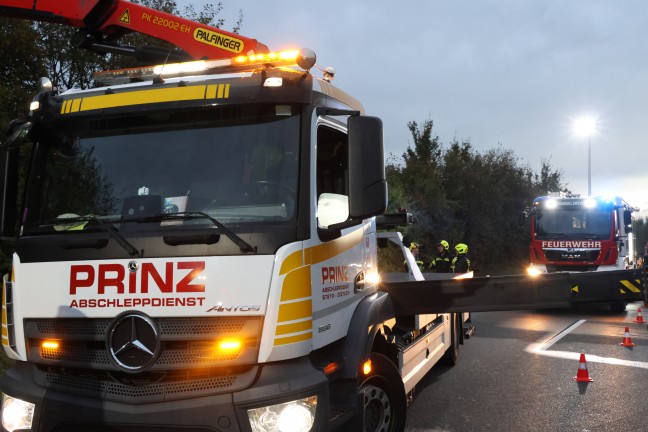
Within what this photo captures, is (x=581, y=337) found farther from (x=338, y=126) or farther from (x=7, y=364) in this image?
(x=7, y=364)

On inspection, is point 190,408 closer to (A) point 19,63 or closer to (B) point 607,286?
(B) point 607,286

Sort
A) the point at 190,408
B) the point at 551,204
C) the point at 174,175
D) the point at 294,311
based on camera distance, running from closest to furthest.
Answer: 1. the point at 190,408
2. the point at 294,311
3. the point at 174,175
4. the point at 551,204

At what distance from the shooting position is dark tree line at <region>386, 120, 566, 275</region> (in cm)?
2478

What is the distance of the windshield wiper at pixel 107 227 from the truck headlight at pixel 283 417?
1.05m

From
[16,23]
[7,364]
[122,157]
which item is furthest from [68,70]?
[122,157]

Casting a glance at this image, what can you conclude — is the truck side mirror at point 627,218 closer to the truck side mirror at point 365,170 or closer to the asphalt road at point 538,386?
the asphalt road at point 538,386

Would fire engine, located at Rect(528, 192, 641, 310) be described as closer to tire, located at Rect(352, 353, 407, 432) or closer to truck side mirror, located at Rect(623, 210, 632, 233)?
truck side mirror, located at Rect(623, 210, 632, 233)

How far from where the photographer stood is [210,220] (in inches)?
126

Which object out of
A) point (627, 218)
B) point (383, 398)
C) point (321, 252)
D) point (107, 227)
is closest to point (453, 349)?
point (383, 398)

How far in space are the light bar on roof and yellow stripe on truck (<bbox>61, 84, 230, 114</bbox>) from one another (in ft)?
0.75

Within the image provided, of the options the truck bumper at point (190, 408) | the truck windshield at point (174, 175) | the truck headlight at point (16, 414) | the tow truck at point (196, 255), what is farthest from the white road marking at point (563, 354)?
the truck headlight at point (16, 414)

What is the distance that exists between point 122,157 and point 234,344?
4.52 feet

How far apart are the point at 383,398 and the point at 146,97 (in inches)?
99.4

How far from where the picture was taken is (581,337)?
394 inches
